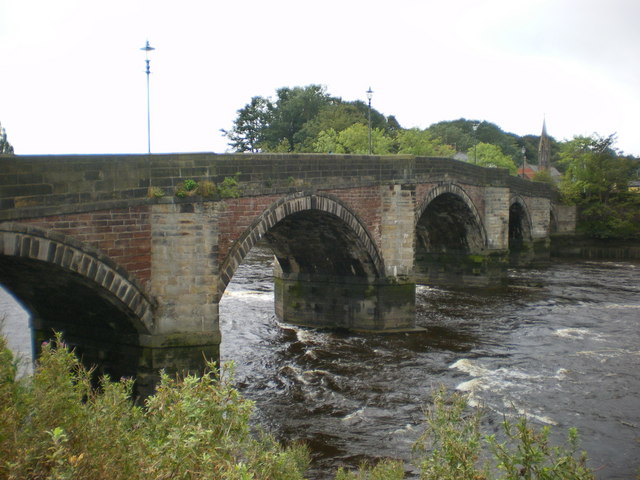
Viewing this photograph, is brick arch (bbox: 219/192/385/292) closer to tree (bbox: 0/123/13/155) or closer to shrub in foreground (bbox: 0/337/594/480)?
shrub in foreground (bbox: 0/337/594/480)

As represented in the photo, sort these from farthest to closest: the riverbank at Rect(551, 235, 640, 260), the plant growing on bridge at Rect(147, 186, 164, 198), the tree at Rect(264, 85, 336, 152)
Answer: the tree at Rect(264, 85, 336, 152)
the riverbank at Rect(551, 235, 640, 260)
the plant growing on bridge at Rect(147, 186, 164, 198)

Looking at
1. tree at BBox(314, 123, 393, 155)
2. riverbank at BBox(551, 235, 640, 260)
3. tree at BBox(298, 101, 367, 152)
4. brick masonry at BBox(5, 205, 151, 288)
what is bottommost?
riverbank at BBox(551, 235, 640, 260)

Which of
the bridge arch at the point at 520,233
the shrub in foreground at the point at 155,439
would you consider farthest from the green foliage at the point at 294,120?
the shrub in foreground at the point at 155,439

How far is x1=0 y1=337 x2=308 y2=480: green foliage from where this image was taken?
528cm

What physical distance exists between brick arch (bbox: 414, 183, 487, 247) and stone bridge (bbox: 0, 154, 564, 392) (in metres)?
3.70

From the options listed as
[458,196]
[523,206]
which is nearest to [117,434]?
[458,196]

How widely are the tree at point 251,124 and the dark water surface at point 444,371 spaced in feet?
137

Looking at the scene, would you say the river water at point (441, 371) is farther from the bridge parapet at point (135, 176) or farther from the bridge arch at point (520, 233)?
the bridge arch at point (520, 233)

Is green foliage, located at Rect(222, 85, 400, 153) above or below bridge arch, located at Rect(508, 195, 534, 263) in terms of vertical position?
above

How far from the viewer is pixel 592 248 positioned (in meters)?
56.6

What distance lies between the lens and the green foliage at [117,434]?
528cm

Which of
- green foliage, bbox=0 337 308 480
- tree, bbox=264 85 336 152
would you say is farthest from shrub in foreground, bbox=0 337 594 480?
tree, bbox=264 85 336 152

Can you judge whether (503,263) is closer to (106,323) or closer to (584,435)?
(584,435)

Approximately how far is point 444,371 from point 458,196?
1609 cm
